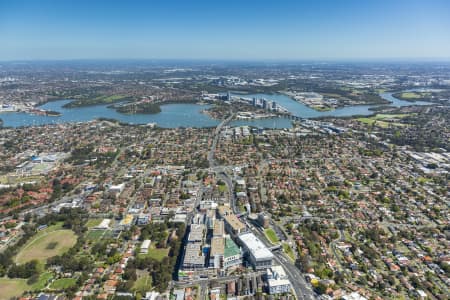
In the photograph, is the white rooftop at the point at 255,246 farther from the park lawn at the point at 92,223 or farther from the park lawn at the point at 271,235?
the park lawn at the point at 92,223

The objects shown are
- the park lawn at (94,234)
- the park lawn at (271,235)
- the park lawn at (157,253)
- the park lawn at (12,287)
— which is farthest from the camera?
the park lawn at (94,234)

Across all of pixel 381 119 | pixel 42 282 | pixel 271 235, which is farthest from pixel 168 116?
pixel 42 282

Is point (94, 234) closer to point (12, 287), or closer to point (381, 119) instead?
point (12, 287)

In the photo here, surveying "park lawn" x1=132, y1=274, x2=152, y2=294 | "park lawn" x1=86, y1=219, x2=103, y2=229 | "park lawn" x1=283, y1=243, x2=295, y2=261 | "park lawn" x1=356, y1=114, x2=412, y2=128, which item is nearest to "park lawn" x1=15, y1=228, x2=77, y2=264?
"park lawn" x1=86, y1=219, x2=103, y2=229

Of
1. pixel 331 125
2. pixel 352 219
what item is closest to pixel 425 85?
pixel 331 125

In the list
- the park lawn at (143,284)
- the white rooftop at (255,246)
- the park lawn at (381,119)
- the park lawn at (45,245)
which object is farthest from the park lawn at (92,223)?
the park lawn at (381,119)

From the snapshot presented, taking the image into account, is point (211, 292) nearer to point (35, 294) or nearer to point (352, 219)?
point (35, 294)
